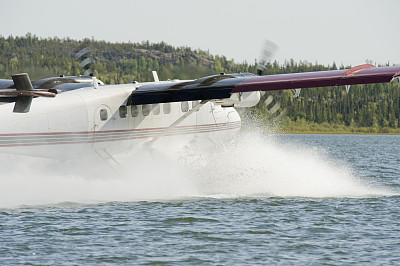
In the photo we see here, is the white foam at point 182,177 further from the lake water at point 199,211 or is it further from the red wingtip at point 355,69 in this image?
the red wingtip at point 355,69

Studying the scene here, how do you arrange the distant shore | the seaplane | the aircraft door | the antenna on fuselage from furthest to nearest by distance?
the distant shore, the antenna on fuselage, the aircraft door, the seaplane

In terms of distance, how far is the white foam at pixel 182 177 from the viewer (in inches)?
712

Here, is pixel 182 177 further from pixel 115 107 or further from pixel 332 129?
pixel 332 129

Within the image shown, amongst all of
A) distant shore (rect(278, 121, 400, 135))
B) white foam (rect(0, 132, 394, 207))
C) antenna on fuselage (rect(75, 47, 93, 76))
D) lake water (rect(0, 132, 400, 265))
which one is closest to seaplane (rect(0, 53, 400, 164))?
white foam (rect(0, 132, 394, 207))

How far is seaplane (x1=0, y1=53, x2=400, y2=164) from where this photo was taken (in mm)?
17328

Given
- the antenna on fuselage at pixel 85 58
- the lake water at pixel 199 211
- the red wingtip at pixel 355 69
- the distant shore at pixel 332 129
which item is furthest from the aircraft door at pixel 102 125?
the distant shore at pixel 332 129

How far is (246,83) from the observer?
1964cm

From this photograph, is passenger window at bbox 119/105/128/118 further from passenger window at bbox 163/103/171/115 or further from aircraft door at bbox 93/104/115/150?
passenger window at bbox 163/103/171/115

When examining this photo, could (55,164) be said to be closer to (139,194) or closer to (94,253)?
(139,194)

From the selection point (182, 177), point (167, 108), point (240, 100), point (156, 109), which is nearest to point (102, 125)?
point (156, 109)

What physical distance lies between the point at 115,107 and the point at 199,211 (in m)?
4.75

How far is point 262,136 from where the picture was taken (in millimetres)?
25312

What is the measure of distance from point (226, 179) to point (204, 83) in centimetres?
361

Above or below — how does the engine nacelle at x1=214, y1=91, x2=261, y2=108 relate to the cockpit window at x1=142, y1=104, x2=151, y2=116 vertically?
above
